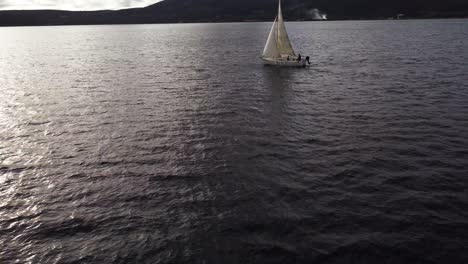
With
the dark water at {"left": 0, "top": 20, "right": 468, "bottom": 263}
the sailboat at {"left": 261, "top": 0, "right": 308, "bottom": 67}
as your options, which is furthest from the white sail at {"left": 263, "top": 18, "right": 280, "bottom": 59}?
the dark water at {"left": 0, "top": 20, "right": 468, "bottom": 263}

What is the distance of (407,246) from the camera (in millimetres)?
19734

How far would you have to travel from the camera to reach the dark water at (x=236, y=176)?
65.7ft

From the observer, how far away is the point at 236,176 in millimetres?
28328

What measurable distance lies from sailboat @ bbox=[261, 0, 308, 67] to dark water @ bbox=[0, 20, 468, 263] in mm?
24920

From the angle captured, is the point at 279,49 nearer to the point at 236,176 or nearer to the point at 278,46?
the point at 278,46

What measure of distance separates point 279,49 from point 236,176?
60119 mm

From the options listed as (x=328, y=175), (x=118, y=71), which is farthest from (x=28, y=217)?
(x=118, y=71)

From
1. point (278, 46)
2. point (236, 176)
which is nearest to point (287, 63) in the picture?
point (278, 46)

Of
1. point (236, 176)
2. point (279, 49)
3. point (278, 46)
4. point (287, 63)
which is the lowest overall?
point (236, 176)

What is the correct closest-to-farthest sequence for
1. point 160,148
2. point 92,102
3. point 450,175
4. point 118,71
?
1. point 450,175
2. point 160,148
3. point 92,102
4. point 118,71

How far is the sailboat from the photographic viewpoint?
7989cm

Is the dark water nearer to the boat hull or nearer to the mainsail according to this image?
the boat hull

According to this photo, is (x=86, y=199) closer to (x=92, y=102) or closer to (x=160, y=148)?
(x=160, y=148)

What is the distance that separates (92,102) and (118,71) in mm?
31146
